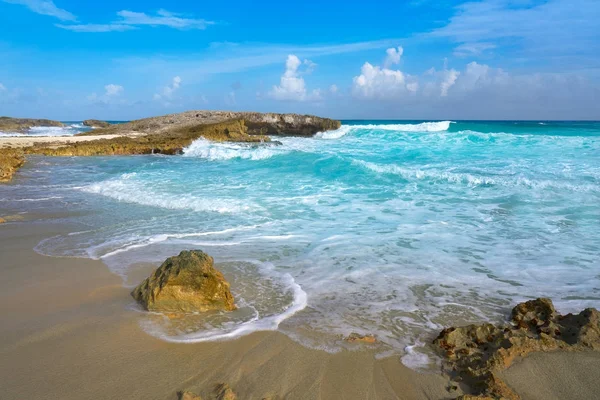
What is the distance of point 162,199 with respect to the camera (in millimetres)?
9180

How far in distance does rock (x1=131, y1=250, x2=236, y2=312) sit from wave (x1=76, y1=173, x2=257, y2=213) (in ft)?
14.4

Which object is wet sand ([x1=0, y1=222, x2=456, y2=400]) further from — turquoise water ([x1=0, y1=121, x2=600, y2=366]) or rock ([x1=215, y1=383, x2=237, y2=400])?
turquoise water ([x1=0, y1=121, x2=600, y2=366])

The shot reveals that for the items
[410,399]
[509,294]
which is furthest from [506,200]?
[410,399]

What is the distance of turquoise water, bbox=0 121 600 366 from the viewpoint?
3.67 m

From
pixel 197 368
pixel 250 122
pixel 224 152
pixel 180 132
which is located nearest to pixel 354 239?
pixel 197 368

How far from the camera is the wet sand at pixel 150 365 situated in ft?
8.39

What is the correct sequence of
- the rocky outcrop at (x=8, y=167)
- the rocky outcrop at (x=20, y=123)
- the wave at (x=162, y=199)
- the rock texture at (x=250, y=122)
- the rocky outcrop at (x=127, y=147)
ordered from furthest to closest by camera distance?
the rocky outcrop at (x=20, y=123)
the rock texture at (x=250, y=122)
the rocky outcrop at (x=127, y=147)
the rocky outcrop at (x=8, y=167)
the wave at (x=162, y=199)

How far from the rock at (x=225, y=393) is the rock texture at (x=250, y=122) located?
3284 cm

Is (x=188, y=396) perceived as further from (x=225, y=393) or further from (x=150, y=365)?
(x=150, y=365)

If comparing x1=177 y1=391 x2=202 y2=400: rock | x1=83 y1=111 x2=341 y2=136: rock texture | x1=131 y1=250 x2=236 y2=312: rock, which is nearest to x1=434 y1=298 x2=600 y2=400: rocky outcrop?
x1=177 y1=391 x2=202 y2=400: rock

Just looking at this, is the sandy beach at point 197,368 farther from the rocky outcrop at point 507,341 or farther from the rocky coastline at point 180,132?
the rocky coastline at point 180,132

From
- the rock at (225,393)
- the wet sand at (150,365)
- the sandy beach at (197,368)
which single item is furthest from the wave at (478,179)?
the rock at (225,393)

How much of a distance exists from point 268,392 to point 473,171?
11905 mm

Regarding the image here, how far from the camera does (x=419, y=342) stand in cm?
318
